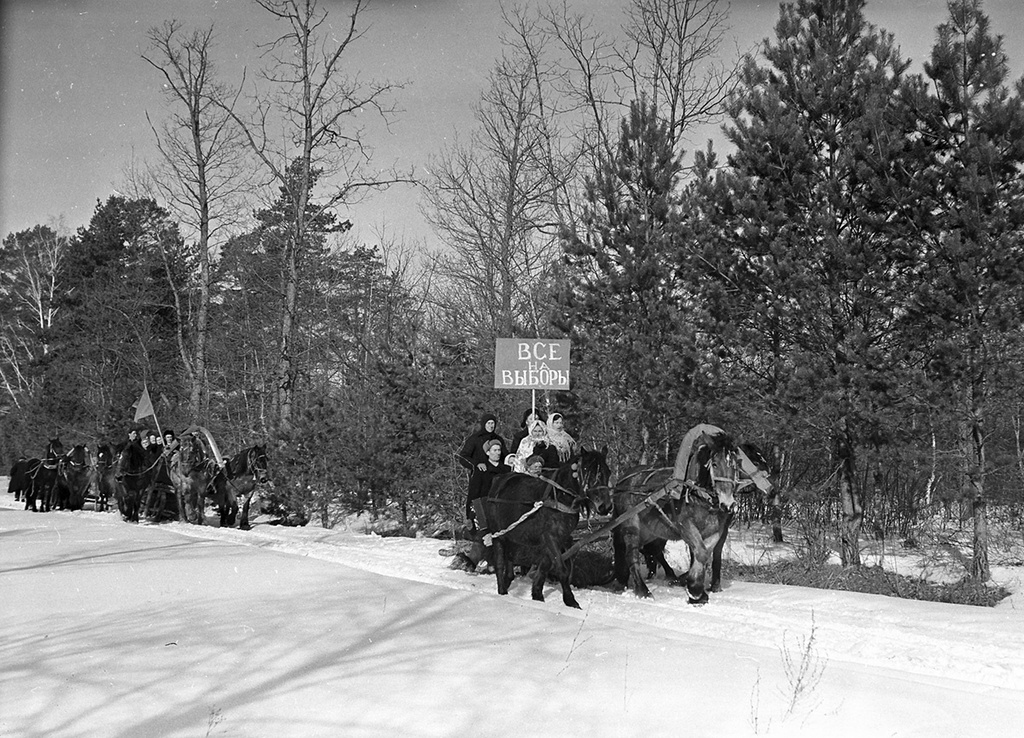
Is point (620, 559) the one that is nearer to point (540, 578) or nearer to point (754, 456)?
point (540, 578)

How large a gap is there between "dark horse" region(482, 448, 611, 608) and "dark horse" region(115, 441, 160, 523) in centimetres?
1251

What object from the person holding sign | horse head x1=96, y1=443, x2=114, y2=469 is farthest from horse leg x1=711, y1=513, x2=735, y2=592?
horse head x1=96, y1=443, x2=114, y2=469

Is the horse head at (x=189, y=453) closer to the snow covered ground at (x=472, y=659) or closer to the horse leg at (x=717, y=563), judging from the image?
the snow covered ground at (x=472, y=659)

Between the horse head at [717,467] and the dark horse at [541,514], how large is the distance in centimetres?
112

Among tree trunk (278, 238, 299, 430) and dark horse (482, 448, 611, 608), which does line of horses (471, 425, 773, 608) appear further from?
tree trunk (278, 238, 299, 430)

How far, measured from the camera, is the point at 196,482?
63.6 ft

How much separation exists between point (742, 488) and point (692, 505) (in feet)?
2.00

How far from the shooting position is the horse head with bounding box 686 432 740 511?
9.19m

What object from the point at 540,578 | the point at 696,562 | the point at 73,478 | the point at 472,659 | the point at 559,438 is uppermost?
the point at 559,438

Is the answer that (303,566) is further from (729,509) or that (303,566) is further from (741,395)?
(741,395)

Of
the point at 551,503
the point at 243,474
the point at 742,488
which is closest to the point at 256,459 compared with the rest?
the point at 243,474

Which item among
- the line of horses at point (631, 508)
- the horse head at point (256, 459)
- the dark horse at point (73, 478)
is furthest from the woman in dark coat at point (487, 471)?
the dark horse at point (73, 478)

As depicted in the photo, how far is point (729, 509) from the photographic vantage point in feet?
30.9

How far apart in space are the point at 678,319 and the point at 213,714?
10534mm
